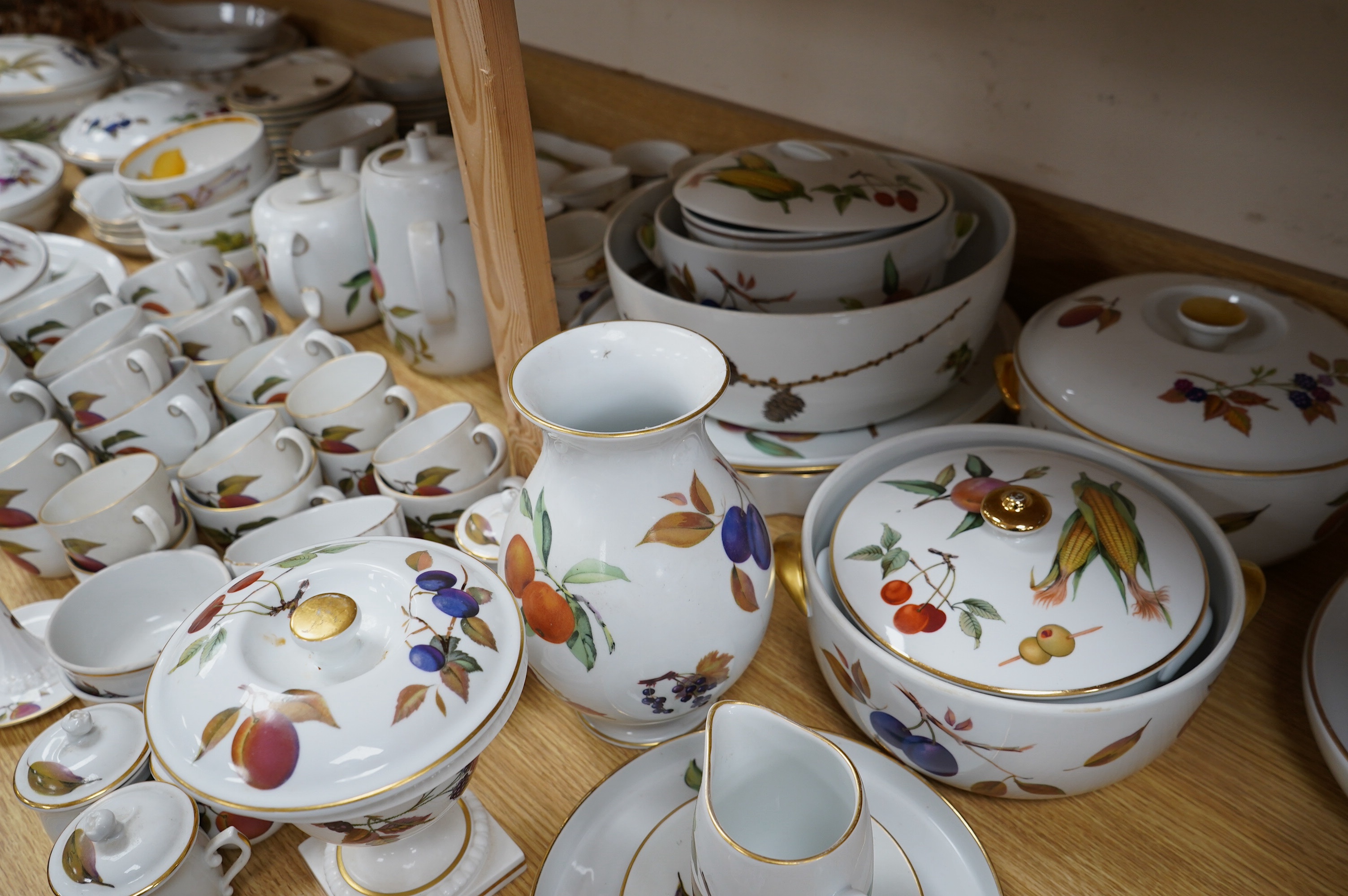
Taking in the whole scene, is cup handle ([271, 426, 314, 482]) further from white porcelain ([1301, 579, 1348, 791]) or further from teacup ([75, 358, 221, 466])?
white porcelain ([1301, 579, 1348, 791])

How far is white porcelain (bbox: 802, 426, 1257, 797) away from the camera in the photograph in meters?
0.52

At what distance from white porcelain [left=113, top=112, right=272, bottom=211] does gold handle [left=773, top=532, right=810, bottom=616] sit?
2.90ft

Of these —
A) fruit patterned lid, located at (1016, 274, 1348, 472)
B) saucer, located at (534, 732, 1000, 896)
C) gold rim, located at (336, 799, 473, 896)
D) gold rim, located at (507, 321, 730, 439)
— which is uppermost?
gold rim, located at (507, 321, 730, 439)

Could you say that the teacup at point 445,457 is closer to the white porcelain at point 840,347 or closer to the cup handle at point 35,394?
the cup handle at point 35,394

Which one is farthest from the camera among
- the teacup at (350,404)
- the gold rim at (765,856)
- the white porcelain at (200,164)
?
the white porcelain at (200,164)

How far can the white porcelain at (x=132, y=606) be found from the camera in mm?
720

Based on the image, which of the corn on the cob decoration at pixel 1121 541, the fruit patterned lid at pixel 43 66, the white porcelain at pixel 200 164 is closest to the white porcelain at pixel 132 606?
the white porcelain at pixel 200 164

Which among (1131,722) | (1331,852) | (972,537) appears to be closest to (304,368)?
(972,537)

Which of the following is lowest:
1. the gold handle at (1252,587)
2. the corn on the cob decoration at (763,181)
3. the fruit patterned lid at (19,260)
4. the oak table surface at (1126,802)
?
the oak table surface at (1126,802)

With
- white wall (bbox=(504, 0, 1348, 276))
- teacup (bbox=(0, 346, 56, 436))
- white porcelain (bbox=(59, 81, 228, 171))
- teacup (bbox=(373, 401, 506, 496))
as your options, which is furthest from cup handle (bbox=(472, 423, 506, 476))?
white porcelain (bbox=(59, 81, 228, 171))

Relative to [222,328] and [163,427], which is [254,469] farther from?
[222,328]

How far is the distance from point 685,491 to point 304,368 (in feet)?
1.85

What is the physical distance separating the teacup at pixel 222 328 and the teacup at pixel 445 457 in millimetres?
286

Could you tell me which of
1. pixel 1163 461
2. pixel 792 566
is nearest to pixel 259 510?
pixel 792 566
